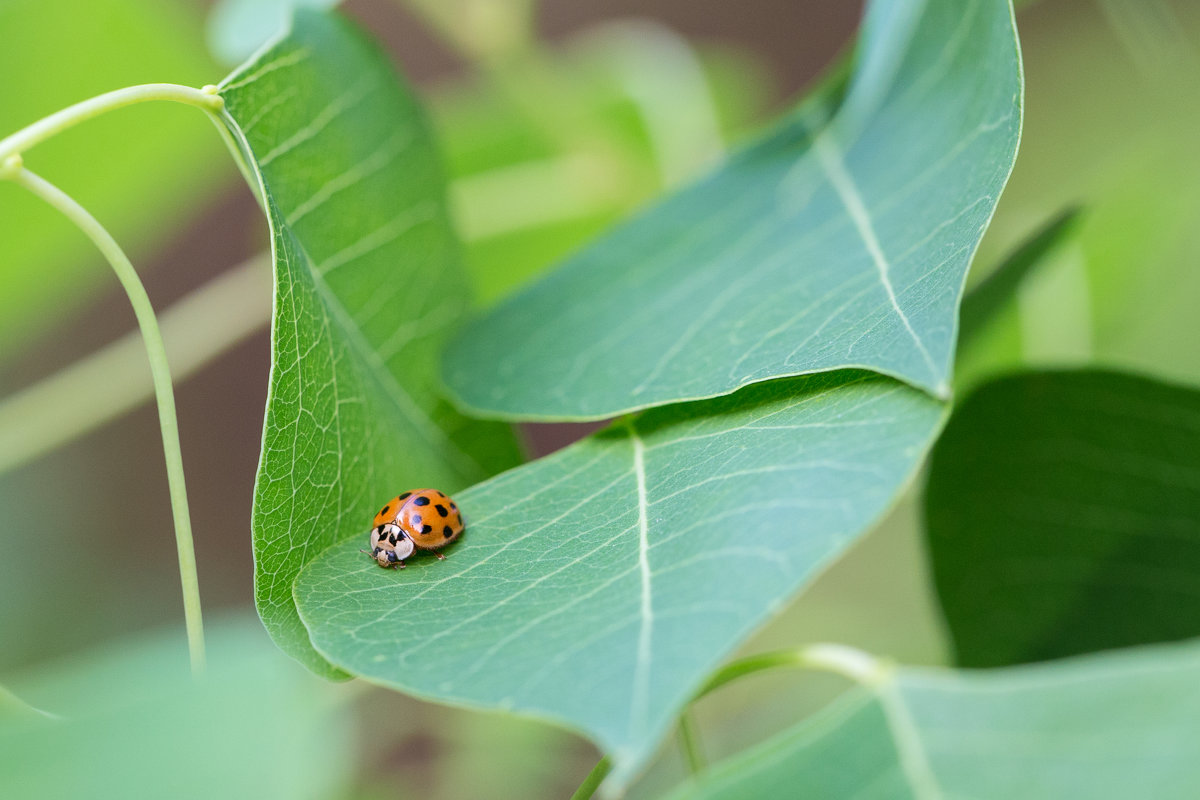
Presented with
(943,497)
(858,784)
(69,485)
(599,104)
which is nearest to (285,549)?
(858,784)

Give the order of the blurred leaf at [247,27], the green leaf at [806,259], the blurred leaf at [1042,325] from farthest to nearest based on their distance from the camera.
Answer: the blurred leaf at [1042,325] < the blurred leaf at [247,27] < the green leaf at [806,259]

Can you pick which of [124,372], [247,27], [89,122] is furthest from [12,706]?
[89,122]

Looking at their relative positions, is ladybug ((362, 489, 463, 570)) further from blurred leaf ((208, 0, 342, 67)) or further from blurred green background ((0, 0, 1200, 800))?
blurred leaf ((208, 0, 342, 67))

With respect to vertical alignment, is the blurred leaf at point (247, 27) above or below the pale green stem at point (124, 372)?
above

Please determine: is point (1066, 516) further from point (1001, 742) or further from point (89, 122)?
point (89, 122)

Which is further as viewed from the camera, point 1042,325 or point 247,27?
point 1042,325

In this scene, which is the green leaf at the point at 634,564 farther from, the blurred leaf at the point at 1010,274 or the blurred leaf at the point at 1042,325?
the blurred leaf at the point at 1042,325

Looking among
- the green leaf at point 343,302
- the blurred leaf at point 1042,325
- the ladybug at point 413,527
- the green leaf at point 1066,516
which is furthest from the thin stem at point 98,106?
the blurred leaf at point 1042,325
